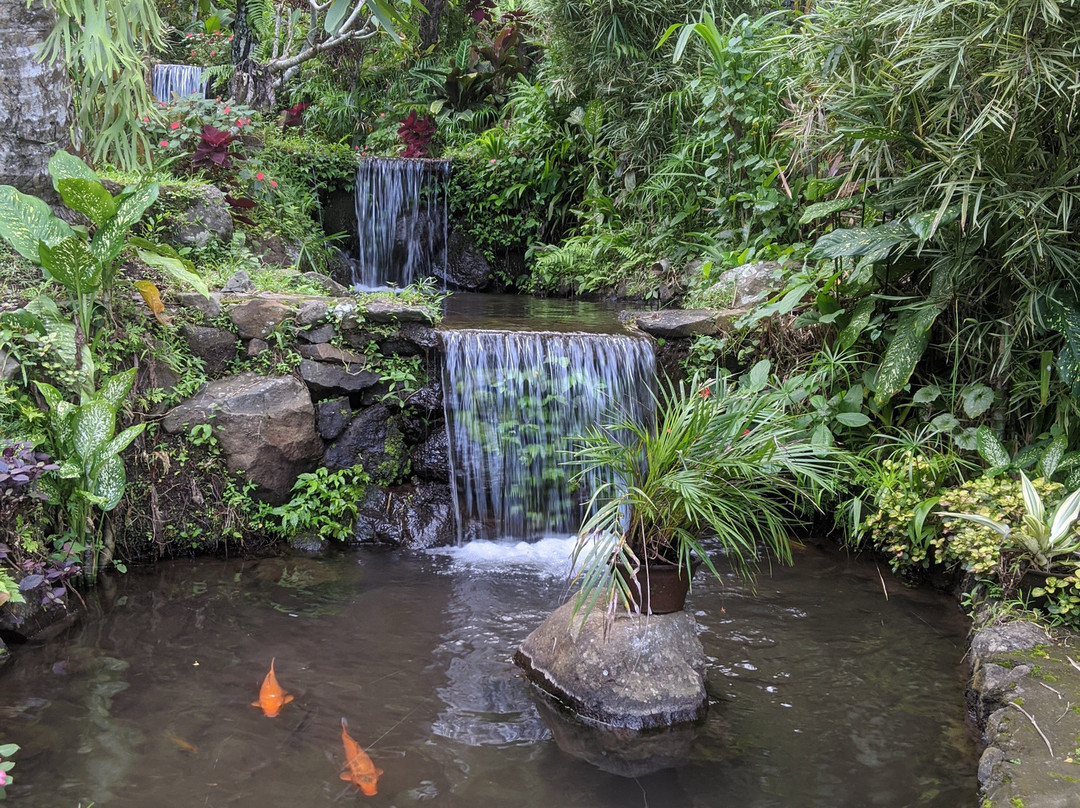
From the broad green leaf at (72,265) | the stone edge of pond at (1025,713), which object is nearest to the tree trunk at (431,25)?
the broad green leaf at (72,265)

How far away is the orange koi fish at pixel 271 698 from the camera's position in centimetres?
329

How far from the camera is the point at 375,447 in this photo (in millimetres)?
5508

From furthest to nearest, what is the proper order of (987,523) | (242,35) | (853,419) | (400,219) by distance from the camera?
(242,35) < (400,219) < (853,419) < (987,523)

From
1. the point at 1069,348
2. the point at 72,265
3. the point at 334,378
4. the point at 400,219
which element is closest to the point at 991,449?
the point at 1069,348

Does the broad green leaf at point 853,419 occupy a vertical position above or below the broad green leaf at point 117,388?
below

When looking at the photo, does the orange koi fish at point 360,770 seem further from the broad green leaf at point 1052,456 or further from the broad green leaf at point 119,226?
the broad green leaf at point 1052,456

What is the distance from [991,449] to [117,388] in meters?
4.67

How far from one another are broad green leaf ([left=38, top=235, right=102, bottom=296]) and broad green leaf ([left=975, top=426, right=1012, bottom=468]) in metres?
4.88

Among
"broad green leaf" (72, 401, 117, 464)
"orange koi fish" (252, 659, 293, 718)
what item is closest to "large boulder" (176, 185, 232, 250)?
"broad green leaf" (72, 401, 117, 464)

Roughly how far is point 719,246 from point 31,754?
6.06 meters

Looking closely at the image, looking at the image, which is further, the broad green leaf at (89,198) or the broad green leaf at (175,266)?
the broad green leaf at (175,266)

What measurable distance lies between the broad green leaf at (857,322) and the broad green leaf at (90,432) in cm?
420

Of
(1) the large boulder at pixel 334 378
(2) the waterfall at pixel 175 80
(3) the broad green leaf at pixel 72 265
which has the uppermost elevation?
(2) the waterfall at pixel 175 80

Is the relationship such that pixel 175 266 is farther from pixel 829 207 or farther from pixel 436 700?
pixel 829 207
